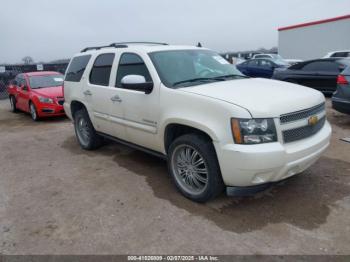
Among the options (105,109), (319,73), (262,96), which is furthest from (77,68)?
(319,73)

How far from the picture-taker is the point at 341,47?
846 inches

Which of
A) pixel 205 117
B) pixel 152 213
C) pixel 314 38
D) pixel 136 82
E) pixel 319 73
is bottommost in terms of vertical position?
pixel 152 213

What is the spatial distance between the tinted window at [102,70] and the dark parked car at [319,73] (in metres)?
7.41

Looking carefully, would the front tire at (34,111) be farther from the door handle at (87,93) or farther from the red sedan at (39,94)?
the door handle at (87,93)

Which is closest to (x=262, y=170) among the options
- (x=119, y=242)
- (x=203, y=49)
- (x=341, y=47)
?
(x=119, y=242)

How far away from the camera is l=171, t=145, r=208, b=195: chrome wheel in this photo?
3.70m

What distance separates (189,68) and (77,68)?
2.68m

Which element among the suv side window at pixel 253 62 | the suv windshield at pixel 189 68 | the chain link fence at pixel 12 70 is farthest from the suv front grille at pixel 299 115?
the chain link fence at pixel 12 70

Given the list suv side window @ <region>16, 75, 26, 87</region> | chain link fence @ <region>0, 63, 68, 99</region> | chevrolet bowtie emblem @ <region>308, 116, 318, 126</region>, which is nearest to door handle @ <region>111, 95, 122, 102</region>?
chevrolet bowtie emblem @ <region>308, 116, 318, 126</region>

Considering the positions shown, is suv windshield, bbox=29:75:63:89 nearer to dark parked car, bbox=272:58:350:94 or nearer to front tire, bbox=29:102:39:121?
front tire, bbox=29:102:39:121

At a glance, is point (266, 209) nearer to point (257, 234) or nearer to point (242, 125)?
point (257, 234)

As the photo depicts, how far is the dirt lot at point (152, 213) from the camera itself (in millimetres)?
3010

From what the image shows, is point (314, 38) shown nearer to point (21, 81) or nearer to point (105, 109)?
point (21, 81)

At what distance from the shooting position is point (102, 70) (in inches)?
206
